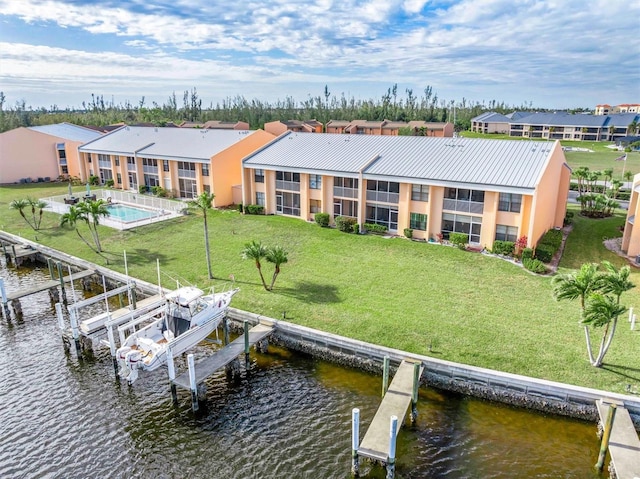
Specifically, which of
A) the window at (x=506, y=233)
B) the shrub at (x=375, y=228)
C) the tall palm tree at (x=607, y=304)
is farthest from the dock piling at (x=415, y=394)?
the shrub at (x=375, y=228)

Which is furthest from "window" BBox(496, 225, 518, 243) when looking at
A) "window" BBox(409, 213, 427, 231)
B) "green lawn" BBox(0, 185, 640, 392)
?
"window" BBox(409, 213, 427, 231)

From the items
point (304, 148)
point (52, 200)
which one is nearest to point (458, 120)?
point (304, 148)

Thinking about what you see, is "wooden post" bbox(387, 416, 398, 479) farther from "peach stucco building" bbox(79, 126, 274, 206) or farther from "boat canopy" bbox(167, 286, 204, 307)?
"peach stucco building" bbox(79, 126, 274, 206)

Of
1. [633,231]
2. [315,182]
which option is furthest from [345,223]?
[633,231]

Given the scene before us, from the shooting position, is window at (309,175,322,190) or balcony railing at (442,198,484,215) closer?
balcony railing at (442,198,484,215)

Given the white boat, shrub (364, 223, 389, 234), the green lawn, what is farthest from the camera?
shrub (364, 223, 389, 234)

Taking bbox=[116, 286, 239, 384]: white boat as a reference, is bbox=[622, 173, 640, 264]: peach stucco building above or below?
above

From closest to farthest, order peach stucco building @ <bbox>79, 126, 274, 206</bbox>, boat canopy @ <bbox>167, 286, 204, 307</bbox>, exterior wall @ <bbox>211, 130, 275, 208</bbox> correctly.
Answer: boat canopy @ <bbox>167, 286, 204, 307</bbox>, exterior wall @ <bbox>211, 130, 275, 208</bbox>, peach stucco building @ <bbox>79, 126, 274, 206</bbox>
